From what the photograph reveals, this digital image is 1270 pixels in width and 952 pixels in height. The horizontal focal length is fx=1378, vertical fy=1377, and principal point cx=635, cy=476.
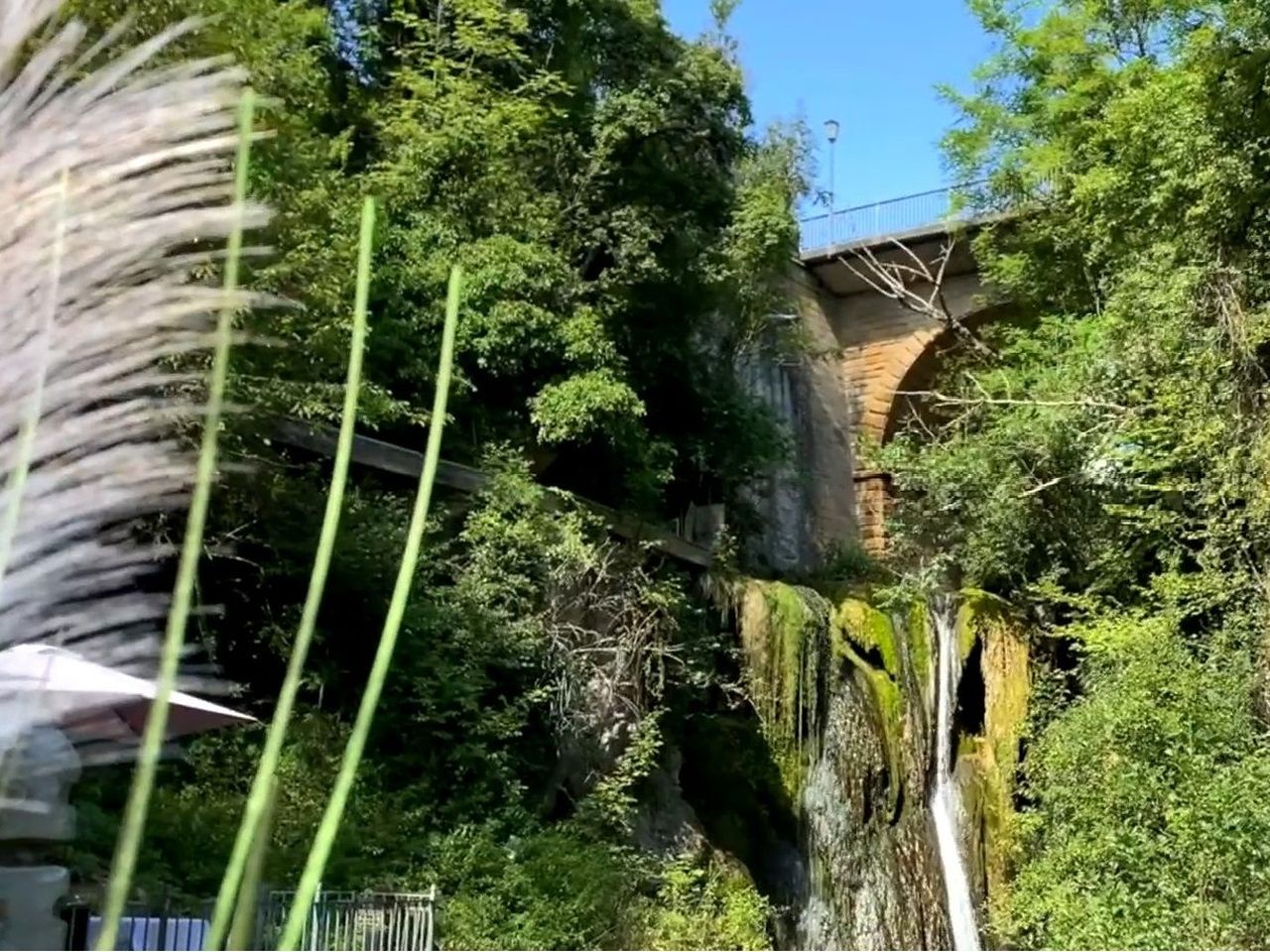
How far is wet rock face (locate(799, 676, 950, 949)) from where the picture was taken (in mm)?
10039

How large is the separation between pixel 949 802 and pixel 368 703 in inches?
444

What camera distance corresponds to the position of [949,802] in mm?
11211

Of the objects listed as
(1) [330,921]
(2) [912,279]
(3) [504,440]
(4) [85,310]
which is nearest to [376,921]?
(1) [330,921]

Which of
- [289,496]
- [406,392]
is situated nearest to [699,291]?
[406,392]

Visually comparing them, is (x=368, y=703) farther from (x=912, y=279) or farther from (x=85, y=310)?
(x=912, y=279)

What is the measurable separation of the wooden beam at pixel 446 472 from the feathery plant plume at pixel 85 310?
6.01 meters

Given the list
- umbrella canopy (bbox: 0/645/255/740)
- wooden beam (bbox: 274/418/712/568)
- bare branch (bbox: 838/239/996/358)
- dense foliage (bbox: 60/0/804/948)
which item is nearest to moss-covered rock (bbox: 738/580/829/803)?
dense foliage (bbox: 60/0/804/948)

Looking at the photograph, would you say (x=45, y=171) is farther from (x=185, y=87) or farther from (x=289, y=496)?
(x=289, y=496)

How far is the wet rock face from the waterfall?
11 cm

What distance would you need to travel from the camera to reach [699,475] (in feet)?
38.9

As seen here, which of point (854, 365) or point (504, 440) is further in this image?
point (854, 365)

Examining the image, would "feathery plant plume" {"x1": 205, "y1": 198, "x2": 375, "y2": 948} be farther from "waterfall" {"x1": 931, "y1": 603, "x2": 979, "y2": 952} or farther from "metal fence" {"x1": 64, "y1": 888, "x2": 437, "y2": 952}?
"waterfall" {"x1": 931, "y1": 603, "x2": 979, "y2": 952}

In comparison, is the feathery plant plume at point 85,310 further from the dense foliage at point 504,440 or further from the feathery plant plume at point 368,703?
the dense foliage at point 504,440

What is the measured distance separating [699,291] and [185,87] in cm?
1035
